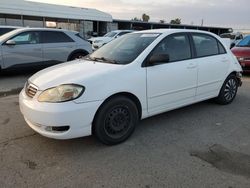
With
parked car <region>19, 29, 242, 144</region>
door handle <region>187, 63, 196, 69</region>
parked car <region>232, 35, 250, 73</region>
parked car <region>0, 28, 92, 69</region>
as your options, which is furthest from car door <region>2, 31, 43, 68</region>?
parked car <region>232, 35, 250, 73</region>

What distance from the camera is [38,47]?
8.82 m

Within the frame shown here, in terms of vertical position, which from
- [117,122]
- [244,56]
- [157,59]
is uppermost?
[157,59]

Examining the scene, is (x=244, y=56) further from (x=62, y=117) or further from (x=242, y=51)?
(x=62, y=117)

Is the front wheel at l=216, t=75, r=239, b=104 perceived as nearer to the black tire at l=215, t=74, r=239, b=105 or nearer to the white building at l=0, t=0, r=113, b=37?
the black tire at l=215, t=74, r=239, b=105

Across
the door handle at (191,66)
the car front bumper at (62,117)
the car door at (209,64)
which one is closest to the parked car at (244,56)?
the car door at (209,64)

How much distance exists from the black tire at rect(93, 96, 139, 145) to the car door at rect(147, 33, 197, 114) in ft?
1.36

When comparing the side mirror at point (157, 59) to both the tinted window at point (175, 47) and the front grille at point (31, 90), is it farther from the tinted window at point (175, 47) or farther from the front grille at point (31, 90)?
the front grille at point (31, 90)

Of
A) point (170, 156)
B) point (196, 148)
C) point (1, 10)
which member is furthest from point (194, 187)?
point (1, 10)

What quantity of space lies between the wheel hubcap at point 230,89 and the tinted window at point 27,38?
6332 millimetres

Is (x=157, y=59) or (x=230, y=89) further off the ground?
(x=157, y=59)

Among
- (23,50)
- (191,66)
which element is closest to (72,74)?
(191,66)

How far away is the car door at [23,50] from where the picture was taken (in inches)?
328

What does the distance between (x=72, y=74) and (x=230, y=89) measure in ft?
12.0

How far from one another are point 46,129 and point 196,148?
206 centimetres
